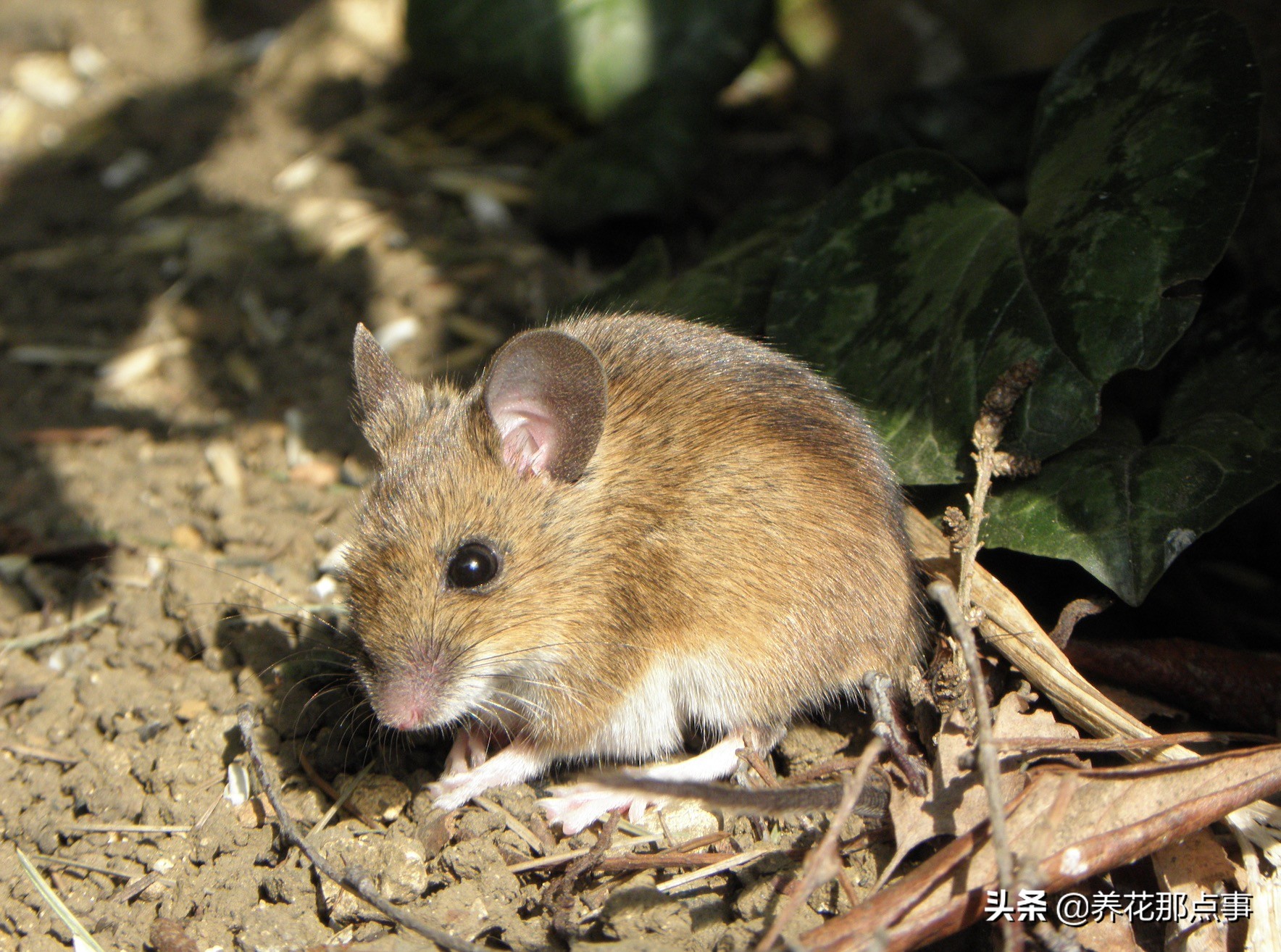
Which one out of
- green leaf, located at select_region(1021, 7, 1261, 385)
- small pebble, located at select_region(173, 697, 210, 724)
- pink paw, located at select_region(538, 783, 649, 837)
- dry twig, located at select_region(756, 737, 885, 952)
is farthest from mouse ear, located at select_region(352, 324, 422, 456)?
green leaf, located at select_region(1021, 7, 1261, 385)

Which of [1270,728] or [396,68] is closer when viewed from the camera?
[1270,728]

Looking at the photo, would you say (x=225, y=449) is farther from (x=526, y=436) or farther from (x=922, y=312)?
(x=922, y=312)

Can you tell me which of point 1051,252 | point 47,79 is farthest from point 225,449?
point 47,79

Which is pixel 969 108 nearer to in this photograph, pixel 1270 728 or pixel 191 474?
pixel 1270 728

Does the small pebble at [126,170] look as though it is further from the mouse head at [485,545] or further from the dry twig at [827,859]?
the dry twig at [827,859]

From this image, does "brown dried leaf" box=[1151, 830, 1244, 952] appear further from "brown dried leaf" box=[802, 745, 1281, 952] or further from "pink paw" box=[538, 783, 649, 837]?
"pink paw" box=[538, 783, 649, 837]

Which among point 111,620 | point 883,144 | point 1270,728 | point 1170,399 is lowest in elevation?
point 1270,728

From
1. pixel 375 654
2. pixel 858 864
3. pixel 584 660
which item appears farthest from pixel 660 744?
pixel 375 654
